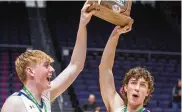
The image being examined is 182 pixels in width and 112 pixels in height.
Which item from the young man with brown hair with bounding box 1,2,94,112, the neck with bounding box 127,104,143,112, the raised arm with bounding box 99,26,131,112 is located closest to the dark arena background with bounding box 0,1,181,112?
the raised arm with bounding box 99,26,131,112

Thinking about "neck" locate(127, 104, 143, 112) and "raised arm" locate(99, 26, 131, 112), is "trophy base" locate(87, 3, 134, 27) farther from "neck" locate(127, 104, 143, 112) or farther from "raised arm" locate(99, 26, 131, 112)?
"neck" locate(127, 104, 143, 112)

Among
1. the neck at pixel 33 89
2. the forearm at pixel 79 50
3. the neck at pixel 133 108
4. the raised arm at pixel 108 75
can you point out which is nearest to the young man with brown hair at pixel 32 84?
the neck at pixel 33 89

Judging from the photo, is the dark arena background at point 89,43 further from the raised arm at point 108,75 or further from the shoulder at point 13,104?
the shoulder at point 13,104

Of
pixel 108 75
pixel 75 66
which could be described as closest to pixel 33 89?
pixel 75 66

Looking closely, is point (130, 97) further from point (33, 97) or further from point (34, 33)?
point (34, 33)

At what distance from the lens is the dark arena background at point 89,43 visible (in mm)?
11492

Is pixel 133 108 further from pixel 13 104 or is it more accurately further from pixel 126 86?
pixel 13 104

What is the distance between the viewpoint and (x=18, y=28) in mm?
14531

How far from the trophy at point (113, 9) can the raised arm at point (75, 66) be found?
62 millimetres

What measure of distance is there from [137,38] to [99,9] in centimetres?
1247

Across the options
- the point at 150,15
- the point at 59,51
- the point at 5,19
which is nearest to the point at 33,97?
the point at 59,51

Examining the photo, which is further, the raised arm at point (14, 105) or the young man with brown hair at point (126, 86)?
the young man with brown hair at point (126, 86)

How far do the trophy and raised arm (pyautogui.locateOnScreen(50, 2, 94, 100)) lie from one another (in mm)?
62

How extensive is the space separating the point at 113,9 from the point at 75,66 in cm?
46
